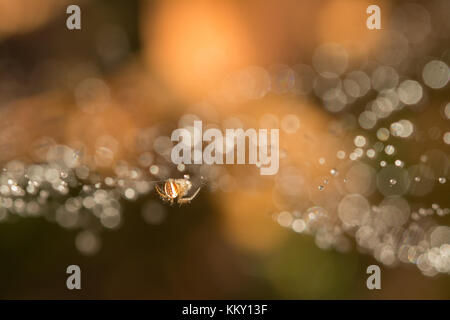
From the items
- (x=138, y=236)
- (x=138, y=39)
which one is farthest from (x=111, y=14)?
(x=138, y=236)

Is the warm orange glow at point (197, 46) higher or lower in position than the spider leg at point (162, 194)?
higher

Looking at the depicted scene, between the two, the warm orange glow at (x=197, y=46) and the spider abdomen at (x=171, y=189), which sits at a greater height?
the warm orange glow at (x=197, y=46)

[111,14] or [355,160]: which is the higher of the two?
[111,14]

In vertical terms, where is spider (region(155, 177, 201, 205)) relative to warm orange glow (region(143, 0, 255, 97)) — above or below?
below

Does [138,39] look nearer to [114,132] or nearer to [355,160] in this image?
[114,132]
